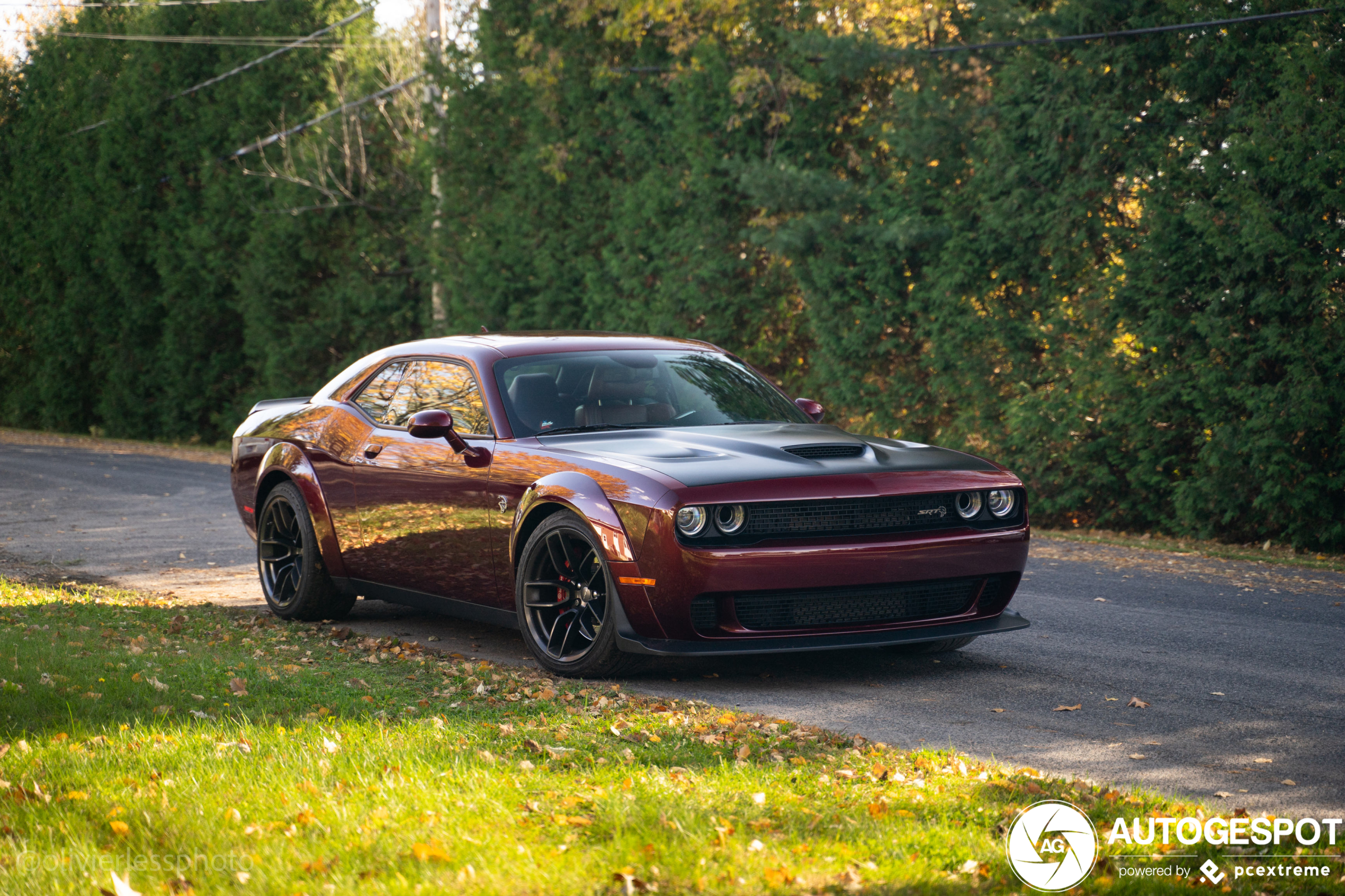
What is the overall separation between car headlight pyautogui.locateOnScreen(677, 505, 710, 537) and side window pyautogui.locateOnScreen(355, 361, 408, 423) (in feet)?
8.74

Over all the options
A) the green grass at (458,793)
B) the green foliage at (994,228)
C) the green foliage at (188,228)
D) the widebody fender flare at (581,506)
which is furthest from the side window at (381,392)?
the green foliage at (188,228)

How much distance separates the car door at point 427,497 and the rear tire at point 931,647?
205cm

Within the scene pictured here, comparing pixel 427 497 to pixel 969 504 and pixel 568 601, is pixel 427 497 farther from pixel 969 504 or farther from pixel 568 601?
pixel 969 504

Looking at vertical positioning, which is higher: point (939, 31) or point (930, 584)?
point (939, 31)

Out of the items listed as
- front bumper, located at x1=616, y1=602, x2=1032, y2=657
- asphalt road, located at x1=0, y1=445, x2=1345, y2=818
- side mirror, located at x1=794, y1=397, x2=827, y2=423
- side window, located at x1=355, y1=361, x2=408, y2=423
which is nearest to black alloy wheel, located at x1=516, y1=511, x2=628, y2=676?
front bumper, located at x1=616, y1=602, x2=1032, y2=657

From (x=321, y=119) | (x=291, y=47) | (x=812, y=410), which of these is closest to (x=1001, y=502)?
(x=812, y=410)

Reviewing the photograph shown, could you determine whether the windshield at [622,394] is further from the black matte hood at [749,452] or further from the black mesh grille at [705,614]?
the black mesh grille at [705,614]

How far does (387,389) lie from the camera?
8.31m

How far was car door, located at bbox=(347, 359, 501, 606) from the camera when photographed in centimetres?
719

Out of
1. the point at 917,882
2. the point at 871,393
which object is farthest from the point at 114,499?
the point at 917,882

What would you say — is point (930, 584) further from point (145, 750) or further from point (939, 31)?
point (939, 31)

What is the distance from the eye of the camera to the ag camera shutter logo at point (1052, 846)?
3727 millimetres

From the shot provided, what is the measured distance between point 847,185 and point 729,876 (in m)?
12.4

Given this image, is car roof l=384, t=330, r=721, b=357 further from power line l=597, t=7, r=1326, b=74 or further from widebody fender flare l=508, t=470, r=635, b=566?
power line l=597, t=7, r=1326, b=74
